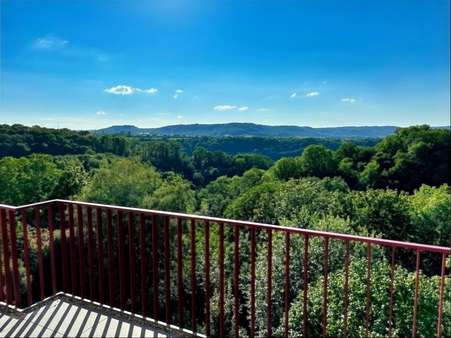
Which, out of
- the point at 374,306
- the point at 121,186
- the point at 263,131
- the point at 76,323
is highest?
the point at 263,131

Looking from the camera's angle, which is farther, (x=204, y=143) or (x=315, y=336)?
(x=204, y=143)

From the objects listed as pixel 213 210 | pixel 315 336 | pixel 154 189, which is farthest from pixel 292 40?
pixel 213 210

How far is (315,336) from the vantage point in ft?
29.2

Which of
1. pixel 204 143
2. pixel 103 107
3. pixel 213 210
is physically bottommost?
pixel 213 210

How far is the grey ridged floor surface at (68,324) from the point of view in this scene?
243cm

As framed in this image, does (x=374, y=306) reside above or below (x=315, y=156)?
below

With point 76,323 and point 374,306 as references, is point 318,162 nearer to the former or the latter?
point 374,306

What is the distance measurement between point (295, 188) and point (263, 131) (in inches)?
831

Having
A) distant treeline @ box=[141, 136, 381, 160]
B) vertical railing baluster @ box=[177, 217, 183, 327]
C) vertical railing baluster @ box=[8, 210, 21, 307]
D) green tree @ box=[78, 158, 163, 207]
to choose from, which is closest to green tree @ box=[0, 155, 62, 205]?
green tree @ box=[78, 158, 163, 207]

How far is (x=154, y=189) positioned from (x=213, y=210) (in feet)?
21.4

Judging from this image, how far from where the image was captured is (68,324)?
256 cm

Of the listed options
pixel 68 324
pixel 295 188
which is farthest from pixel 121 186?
pixel 68 324

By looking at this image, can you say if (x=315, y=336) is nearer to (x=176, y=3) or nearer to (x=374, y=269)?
(x=374, y=269)

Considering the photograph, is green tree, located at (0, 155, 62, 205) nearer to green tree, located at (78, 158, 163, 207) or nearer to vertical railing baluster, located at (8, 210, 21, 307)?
green tree, located at (78, 158, 163, 207)
